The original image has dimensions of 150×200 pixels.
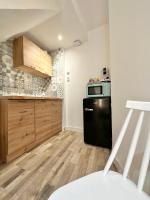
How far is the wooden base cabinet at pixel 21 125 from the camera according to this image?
62.8 inches

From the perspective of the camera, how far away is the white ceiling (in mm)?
1911

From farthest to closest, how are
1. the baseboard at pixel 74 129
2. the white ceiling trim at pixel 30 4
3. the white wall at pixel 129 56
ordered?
the baseboard at pixel 74 129 < the white ceiling trim at pixel 30 4 < the white wall at pixel 129 56

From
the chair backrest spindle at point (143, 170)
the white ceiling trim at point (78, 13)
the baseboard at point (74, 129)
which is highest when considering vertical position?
the white ceiling trim at point (78, 13)

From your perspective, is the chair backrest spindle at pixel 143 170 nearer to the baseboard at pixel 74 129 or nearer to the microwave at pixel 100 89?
the microwave at pixel 100 89

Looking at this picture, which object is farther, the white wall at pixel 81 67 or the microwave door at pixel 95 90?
the white wall at pixel 81 67

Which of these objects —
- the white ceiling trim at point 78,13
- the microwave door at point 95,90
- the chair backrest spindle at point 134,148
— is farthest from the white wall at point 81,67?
the chair backrest spindle at point 134,148

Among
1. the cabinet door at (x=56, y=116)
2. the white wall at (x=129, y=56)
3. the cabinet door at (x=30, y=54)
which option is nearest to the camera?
the white wall at (x=129, y=56)

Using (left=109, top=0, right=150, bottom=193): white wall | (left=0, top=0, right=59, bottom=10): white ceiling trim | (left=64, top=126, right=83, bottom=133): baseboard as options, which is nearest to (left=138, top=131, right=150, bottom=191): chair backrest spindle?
(left=109, top=0, right=150, bottom=193): white wall

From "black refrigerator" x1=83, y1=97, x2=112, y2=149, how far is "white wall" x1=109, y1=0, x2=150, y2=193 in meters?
0.46

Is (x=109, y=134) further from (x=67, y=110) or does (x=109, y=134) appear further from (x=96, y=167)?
(x=67, y=110)

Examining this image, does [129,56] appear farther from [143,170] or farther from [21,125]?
[21,125]

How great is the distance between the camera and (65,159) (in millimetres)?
1714

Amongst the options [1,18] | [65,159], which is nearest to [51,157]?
[65,159]

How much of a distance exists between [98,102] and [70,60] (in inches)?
69.2
